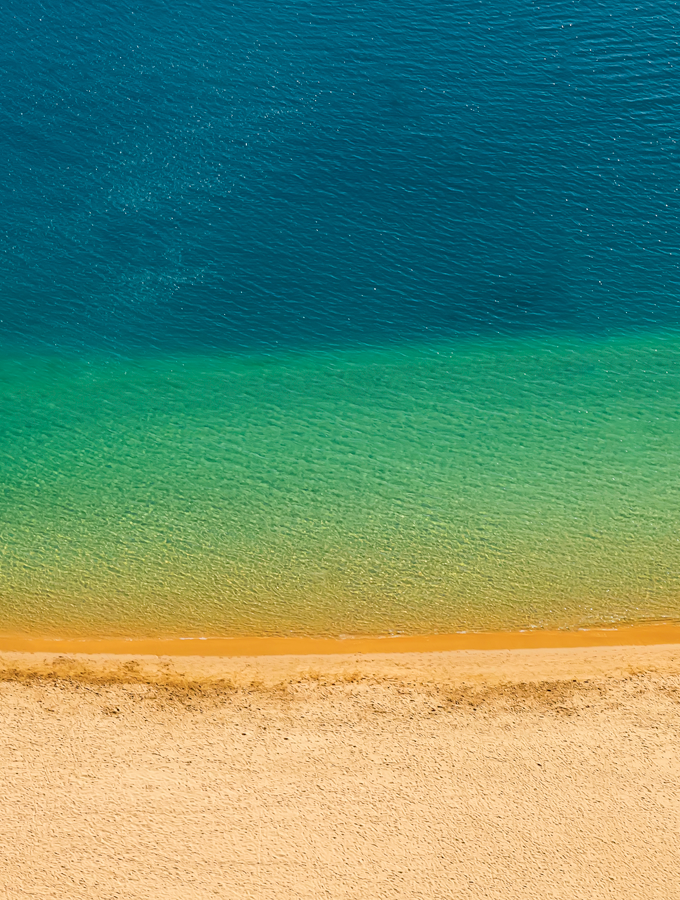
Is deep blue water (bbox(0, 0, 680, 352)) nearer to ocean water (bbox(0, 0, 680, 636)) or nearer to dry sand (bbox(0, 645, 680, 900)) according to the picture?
ocean water (bbox(0, 0, 680, 636))

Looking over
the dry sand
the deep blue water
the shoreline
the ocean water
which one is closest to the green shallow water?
the ocean water

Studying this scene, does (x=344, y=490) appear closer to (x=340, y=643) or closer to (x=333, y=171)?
(x=340, y=643)

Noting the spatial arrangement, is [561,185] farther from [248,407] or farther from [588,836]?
[588,836]

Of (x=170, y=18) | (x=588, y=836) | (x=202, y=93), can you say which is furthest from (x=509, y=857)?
(x=170, y=18)

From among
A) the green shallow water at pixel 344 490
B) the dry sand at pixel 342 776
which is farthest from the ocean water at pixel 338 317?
the dry sand at pixel 342 776

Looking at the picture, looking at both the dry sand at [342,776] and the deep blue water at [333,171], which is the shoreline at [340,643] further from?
the deep blue water at [333,171]

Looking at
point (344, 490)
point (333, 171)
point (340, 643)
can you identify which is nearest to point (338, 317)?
point (333, 171)
